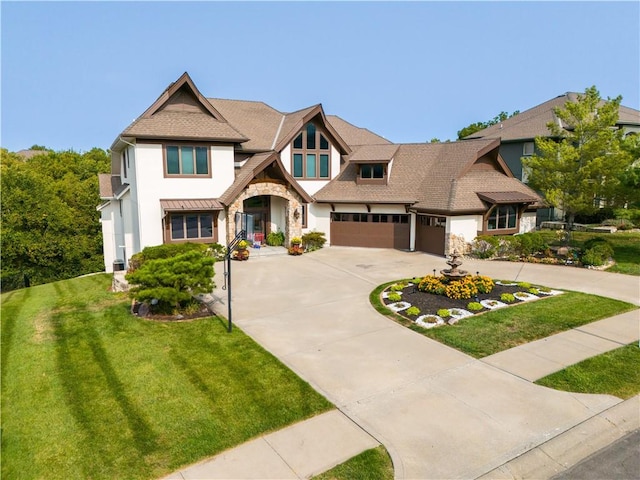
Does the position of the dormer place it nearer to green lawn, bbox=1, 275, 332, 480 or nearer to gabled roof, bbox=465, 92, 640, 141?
gabled roof, bbox=465, 92, 640, 141

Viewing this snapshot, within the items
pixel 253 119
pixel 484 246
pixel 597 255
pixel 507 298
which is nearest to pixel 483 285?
pixel 507 298

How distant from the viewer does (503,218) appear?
23812 millimetres

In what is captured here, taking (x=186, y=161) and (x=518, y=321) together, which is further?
(x=186, y=161)

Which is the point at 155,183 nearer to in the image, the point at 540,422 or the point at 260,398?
the point at 260,398

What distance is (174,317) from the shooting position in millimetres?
13164

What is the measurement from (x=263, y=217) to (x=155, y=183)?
A: 24.4 feet

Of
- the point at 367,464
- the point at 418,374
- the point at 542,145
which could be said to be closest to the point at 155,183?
the point at 418,374

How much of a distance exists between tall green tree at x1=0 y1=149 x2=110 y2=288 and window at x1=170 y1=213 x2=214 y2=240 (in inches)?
830

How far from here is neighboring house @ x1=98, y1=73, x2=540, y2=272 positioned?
21141 mm

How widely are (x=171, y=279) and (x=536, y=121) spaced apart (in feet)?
111

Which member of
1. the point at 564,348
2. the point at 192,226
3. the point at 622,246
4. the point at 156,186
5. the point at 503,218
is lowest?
A: the point at 564,348

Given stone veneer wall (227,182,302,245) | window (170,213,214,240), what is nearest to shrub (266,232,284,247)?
stone veneer wall (227,182,302,245)

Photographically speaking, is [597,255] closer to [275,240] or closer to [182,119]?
[275,240]

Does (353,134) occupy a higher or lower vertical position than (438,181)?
higher
